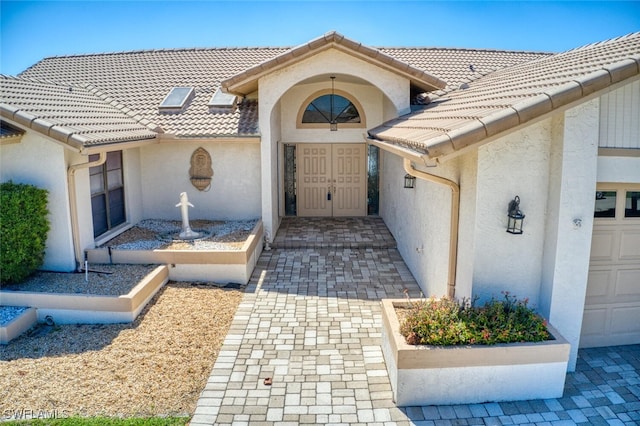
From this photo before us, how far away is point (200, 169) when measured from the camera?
47.4 feet

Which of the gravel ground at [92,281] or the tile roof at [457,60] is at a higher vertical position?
the tile roof at [457,60]

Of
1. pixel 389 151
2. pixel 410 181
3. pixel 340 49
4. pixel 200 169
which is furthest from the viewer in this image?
pixel 200 169

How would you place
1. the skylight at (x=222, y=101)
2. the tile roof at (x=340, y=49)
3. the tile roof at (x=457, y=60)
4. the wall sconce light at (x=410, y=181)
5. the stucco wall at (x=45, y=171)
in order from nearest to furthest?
the stucco wall at (x=45, y=171)
the wall sconce light at (x=410, y=181)
the tile roof at (x=340, y=49)
the skylight at (x=222, y=101)
the tile roof at (x=457, y=60)

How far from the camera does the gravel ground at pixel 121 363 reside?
6188 mm

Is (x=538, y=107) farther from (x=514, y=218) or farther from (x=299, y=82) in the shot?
(x=299, y=82)

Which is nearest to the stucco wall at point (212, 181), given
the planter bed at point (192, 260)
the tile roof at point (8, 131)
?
the planter bed at point (192, 260)

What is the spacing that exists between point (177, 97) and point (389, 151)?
8.59m

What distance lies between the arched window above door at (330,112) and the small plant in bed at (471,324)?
10521 millimetres

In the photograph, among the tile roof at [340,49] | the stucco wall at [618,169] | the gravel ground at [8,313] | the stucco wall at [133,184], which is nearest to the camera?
the stucco wall at [618,169]

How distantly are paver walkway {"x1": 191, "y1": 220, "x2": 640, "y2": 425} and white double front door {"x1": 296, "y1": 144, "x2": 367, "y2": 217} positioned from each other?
22.3 ft

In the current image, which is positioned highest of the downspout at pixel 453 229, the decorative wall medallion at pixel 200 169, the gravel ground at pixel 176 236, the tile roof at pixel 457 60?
the tile roof at pixel 457 60

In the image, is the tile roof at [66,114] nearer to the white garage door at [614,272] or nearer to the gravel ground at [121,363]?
the gravel ground at [121,363]

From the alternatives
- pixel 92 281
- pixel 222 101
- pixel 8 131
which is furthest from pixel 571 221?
pixel 222 101

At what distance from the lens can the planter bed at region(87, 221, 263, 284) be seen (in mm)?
10727
